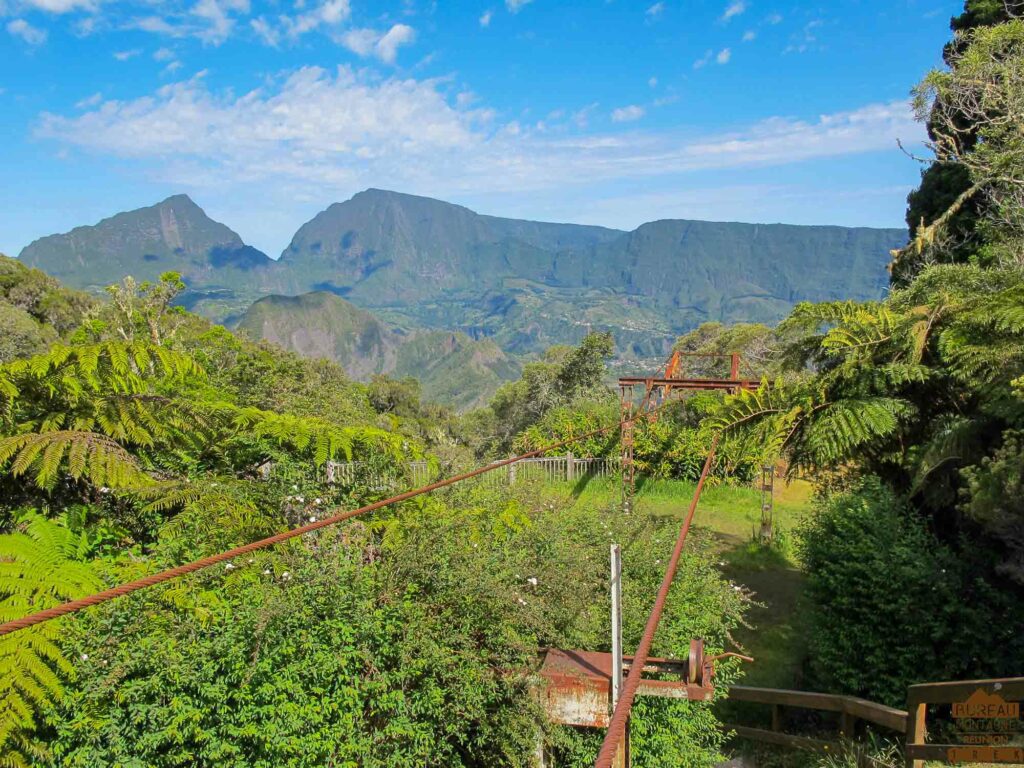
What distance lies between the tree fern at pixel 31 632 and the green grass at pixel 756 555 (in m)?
5.95

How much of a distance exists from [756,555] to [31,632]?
443 inches

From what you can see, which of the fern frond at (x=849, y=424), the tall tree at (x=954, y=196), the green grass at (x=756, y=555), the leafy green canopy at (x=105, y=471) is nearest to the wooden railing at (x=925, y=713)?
the green grass at (x=756, y=555)

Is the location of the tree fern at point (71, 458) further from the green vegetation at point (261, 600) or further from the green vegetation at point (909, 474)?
the green vegetation at point (909, 474)

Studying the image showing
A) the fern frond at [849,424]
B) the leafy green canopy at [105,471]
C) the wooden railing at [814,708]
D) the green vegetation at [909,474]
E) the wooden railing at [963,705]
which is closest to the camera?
the leafy green canopy at [105,471]

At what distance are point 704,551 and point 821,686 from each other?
2.56 m

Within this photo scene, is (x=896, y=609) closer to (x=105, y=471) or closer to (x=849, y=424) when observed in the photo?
(x=849, y=424)

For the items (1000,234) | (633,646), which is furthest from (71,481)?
(1000,234)

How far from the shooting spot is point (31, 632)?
3217mm

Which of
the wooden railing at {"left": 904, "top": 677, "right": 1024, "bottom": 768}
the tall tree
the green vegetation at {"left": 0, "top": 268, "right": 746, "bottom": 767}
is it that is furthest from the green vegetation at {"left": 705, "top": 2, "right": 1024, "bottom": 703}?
the tall tree

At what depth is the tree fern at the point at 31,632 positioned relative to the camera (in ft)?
9.90

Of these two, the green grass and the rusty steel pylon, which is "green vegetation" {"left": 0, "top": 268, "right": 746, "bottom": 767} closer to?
the green grass

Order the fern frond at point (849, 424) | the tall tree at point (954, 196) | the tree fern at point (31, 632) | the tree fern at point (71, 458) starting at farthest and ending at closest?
the tall tree at point (954, 196) < the fern frond at point (849, 424) < the tree fern at point (71, 458) < the tree fern at point (31, 632)

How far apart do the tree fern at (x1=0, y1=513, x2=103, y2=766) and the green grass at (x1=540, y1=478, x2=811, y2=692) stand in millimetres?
5952

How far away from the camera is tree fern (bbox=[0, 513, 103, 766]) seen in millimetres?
3018
